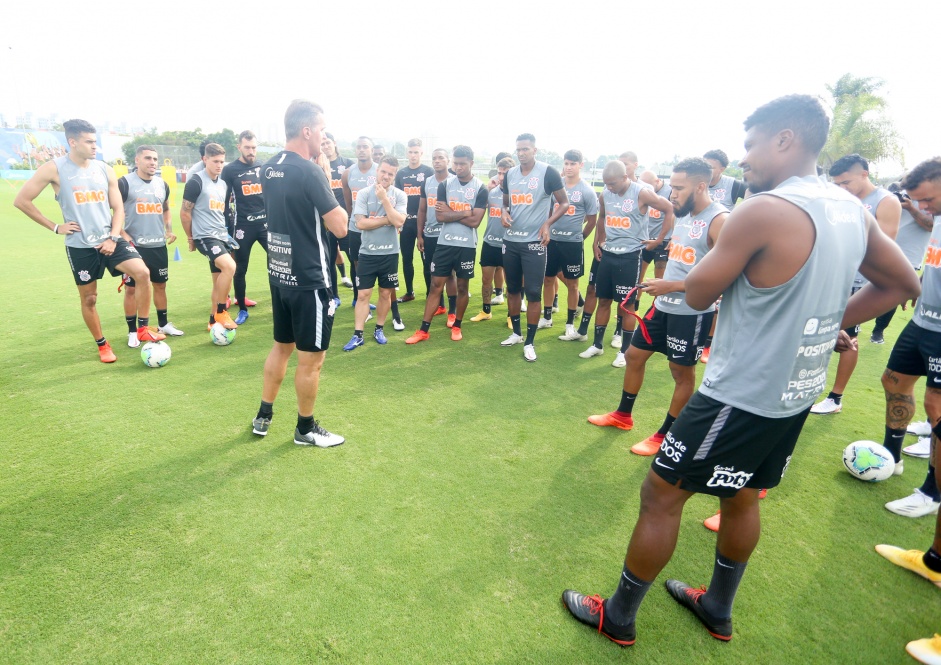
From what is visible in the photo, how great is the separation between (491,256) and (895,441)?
204 inches

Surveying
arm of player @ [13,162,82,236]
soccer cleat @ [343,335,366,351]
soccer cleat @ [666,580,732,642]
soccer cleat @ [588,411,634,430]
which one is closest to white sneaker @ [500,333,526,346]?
soccer cleat @ [343,335,366,351]

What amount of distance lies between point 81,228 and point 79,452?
2.90m

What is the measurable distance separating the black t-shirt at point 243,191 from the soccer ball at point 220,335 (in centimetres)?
174

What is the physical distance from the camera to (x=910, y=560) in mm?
2922

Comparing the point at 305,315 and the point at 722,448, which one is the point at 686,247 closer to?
the point at 722,448

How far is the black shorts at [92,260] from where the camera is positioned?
547cm

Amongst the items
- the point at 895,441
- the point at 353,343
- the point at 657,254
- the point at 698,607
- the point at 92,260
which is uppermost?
the point at 92,260

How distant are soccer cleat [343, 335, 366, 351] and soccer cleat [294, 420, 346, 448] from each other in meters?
2.25

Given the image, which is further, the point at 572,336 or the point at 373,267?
the point at 572,336

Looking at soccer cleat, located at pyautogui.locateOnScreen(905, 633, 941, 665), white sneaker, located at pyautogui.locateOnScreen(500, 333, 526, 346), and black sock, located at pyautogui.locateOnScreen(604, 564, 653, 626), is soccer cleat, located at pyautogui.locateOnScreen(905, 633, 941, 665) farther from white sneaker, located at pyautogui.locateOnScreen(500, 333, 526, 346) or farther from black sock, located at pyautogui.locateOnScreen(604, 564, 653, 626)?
white sneaker, located at pyautogui.locateOnScreen(500, 333, 526, 346)

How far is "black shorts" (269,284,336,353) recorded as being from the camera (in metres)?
3.74

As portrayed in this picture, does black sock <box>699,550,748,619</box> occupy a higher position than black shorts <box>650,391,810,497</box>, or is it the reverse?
black shorts <box>650,391,810,497</box>

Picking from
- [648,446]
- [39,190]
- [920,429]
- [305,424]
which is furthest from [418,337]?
[920,429]

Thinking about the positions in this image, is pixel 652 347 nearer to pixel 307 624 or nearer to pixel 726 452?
pixel 726 452
